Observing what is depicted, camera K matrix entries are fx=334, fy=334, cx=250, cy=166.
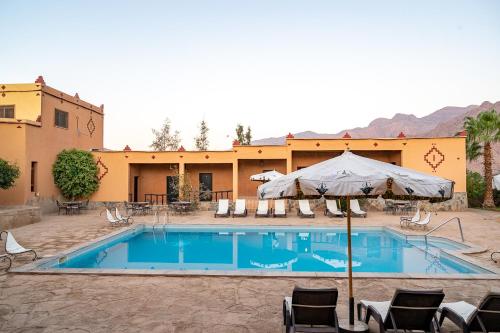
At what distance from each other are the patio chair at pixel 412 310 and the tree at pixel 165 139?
129ft

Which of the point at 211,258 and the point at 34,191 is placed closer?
the point at 211,258

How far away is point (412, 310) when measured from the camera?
3.64 metres

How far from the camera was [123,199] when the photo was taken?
20203 mm

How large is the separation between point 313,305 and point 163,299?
2.74 m

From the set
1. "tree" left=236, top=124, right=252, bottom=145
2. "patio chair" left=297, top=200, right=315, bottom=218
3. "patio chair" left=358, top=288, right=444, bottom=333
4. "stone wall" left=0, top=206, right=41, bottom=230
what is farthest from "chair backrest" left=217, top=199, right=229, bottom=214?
"tree" left=236, top=124, right=252, bottom=145

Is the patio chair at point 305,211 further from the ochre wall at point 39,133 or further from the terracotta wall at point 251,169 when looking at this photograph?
the ochre wall at point 39,133

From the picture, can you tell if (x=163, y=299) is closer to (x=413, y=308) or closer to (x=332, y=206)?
(x=413, y=308)

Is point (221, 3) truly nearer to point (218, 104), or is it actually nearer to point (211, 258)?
point (211, 258)

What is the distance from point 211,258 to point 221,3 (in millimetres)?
13001

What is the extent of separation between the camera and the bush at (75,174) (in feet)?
62.2

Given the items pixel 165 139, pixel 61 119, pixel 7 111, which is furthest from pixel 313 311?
pixel 165 139

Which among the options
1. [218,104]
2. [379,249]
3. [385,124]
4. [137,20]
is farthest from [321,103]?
[385,124]

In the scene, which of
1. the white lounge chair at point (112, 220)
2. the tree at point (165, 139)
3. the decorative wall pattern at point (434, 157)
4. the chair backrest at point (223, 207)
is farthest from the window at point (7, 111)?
the decorative wall pattern at point (434, 157)

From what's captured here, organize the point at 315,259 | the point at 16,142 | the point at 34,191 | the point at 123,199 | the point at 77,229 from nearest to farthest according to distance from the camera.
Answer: the point at 315,259 < the point at 77,229 < the point at 16,142 < the point at 34,191 < the point at 123,199
